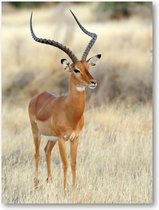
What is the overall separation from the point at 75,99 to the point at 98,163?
0.83 metres

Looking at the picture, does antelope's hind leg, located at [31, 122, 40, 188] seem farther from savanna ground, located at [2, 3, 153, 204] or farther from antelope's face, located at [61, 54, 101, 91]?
antelope's face, located at [61, 54, 101, 91]

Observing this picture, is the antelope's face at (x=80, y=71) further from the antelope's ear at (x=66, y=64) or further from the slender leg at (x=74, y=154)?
the slender leg at (x=74, y=154)

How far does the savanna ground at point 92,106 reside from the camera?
6.48 m

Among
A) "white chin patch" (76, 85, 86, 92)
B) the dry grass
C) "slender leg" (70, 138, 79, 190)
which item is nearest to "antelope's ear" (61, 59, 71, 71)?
"white chin patch" (76, 85, 86, 92)

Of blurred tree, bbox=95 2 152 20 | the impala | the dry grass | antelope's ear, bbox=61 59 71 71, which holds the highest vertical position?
blurred tree, bbox=95 2 152 20

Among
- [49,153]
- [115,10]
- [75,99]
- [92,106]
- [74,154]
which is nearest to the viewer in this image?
[75,99]

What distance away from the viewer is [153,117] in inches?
256

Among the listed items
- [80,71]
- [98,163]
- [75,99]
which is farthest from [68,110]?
[98,163]

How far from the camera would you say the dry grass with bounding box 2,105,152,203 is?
252 inches

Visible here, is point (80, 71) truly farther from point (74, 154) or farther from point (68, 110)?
point (74, 154)

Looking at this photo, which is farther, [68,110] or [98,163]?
[98,163]

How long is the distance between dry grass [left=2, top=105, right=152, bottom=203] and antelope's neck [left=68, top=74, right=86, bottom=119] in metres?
0.57

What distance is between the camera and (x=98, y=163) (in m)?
6.75

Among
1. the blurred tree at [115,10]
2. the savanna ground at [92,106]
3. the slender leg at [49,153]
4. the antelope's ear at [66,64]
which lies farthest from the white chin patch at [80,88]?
the blurred tree at [115,10]
